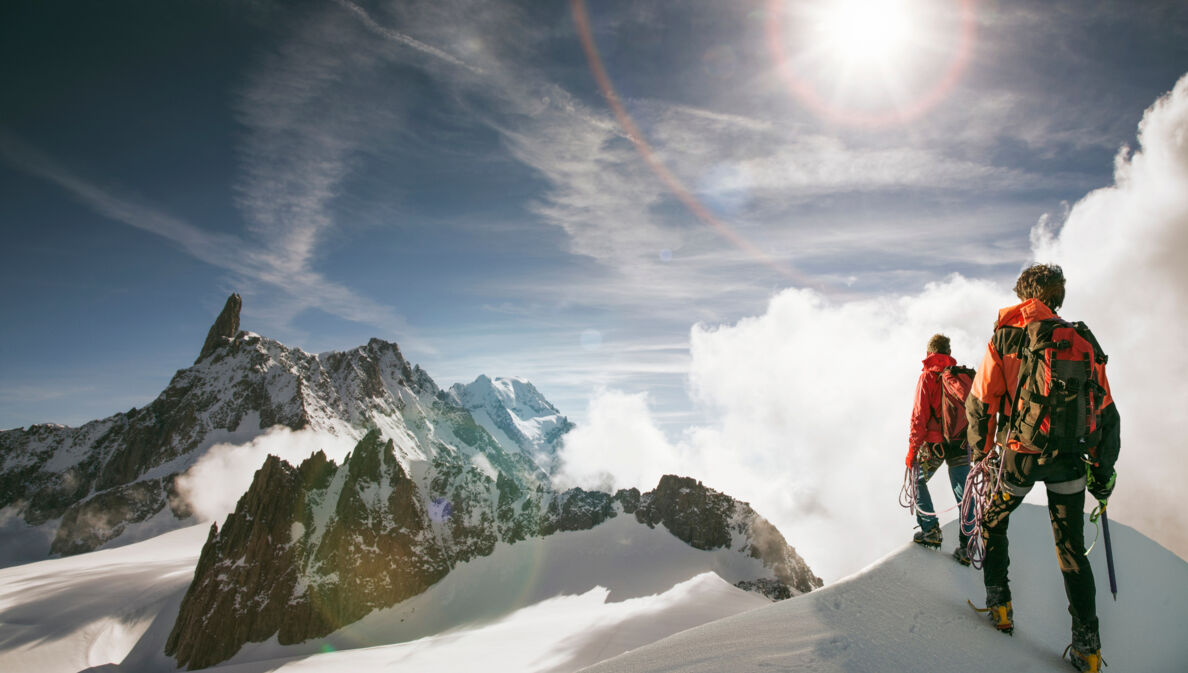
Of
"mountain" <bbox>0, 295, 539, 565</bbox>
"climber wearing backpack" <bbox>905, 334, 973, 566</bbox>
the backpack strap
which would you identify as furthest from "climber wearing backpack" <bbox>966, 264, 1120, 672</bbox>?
"mountain" <bbox>0, 295, 539, 565</bbox>

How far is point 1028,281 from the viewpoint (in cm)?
508

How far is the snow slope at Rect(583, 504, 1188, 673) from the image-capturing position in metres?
4.00

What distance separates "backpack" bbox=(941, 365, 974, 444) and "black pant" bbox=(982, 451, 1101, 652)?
2365 mm

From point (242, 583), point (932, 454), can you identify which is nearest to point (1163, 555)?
point (932, 454)

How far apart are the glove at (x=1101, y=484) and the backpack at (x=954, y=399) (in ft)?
7.27

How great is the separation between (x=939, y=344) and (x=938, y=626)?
501 cm

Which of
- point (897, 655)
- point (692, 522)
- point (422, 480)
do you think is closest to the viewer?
point (897, 655)

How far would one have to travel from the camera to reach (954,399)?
7.01 metres

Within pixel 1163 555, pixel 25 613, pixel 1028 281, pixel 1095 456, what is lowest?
pixel 25 613

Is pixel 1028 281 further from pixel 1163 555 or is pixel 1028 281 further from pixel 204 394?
pixel 204 394

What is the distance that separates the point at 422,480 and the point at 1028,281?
403 feet

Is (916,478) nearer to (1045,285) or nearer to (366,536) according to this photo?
(1045,285)

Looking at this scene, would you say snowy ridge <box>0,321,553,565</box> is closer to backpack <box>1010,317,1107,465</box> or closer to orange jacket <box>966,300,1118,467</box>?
orange jacket <box>966,300,1118,467</box>

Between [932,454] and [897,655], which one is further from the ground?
[932,454]
